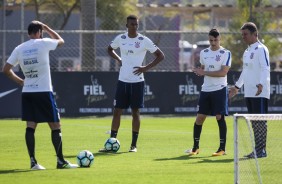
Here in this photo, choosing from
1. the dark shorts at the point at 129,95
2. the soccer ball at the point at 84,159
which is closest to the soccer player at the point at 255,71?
the dark shorts at the point at 129,95

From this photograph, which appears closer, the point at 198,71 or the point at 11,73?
the point at 11,73

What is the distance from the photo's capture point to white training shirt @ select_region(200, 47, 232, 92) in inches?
588

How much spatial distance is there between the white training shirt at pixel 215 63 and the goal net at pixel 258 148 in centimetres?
150

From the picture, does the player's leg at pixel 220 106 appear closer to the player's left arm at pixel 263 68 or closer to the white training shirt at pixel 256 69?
the white training shirt at pixel 256 69

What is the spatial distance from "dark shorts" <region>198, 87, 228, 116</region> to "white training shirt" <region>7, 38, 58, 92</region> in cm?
353

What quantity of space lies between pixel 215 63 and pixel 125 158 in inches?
91.2

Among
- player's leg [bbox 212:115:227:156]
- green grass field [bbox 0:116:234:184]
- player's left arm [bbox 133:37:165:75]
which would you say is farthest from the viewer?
player's left arm [bbox 133:37:165:75]

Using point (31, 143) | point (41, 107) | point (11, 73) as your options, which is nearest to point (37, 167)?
point (31, 143)

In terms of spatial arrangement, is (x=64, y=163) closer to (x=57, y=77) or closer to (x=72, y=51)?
(x=57, y=77)

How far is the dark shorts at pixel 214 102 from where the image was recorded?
591 inches

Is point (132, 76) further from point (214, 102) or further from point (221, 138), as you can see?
point (221, 138)

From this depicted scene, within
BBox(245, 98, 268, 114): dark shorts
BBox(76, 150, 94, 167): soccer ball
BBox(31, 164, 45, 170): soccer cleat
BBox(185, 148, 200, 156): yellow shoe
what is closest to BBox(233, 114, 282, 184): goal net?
BBox(245, 98, 268, 114): dark shorts

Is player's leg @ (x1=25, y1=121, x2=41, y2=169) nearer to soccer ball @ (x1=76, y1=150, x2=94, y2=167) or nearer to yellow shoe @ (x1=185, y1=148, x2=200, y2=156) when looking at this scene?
soccer ball @ (x1=76, y1=150, x2=94, y2=167)

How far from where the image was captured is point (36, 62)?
40.8ft
